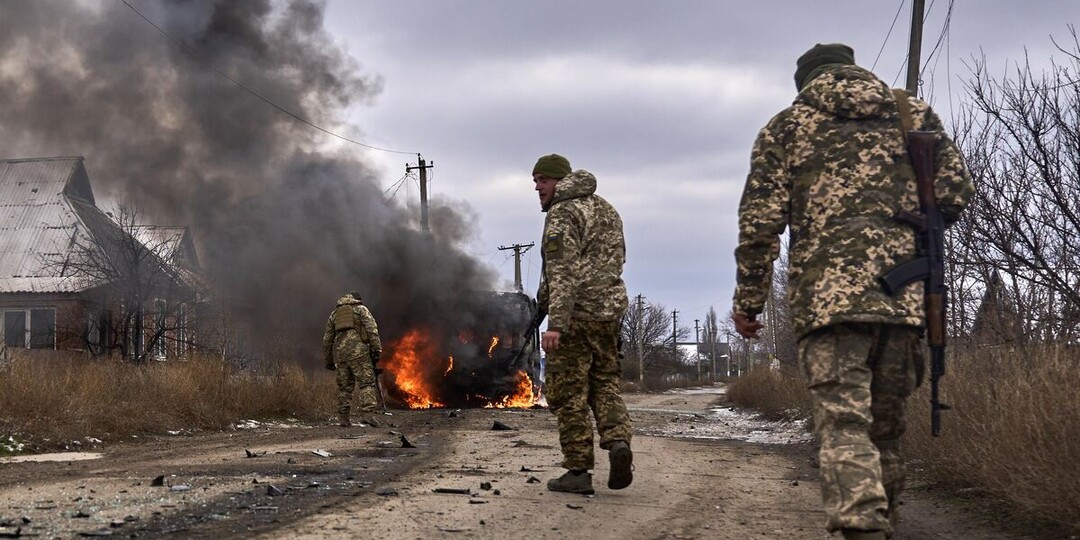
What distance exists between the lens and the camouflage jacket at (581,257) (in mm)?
5480

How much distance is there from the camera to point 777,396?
1759 centimetres

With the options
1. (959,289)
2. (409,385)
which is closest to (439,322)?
(409,385)

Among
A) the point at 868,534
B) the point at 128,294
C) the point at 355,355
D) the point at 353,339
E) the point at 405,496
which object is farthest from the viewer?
the point at 128,294

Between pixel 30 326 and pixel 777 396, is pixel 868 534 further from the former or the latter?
pixel 30 326

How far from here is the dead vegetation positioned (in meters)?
4.31

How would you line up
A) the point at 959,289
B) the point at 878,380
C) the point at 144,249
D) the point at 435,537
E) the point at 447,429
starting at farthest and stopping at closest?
the point at 144,249
the point at 447,429
the point at 959,289
the point at 435,537
the point at 878,380

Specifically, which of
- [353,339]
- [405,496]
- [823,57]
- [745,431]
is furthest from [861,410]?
[353,339]

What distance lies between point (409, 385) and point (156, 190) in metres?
7.42

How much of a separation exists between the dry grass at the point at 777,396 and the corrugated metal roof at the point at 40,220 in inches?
653

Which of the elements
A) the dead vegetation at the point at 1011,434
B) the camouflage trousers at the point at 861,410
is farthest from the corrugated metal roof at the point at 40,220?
the camouflage trousers at the point at 861,410

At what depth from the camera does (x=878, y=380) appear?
3648 millimetres

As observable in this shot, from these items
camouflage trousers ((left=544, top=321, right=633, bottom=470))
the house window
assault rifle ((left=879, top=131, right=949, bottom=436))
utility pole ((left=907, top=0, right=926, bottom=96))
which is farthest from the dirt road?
the house window

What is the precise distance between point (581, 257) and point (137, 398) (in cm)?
679

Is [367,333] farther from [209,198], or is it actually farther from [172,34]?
[172,34]
